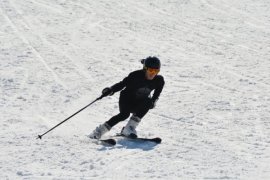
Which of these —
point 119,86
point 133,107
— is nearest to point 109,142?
point 133,107

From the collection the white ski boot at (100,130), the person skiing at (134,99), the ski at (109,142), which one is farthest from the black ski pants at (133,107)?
the ski at (109,142)

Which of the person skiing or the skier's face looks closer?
the skier's face

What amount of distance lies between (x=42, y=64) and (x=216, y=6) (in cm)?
818

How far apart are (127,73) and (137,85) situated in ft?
13.7

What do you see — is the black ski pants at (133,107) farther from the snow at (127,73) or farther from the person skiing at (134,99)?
the snow at (127,73)

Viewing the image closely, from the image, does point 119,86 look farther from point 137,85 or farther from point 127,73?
point 127,73

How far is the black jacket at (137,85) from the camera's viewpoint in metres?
8.20

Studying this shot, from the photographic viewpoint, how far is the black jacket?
820 cm

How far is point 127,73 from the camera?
12.4 m

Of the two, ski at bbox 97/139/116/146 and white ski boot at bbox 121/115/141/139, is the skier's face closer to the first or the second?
white ski boot at bbox 121/115/141/139

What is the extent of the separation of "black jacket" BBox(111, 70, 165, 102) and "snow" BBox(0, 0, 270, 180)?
0.69m

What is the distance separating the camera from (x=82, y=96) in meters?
10.8

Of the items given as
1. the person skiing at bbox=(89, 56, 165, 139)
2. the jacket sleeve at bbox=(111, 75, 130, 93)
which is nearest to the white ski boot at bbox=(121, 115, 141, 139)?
the person skiing at bbox=(89, 56, 165, 139)

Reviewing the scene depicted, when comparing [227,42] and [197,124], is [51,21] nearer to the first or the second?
[227,42]
